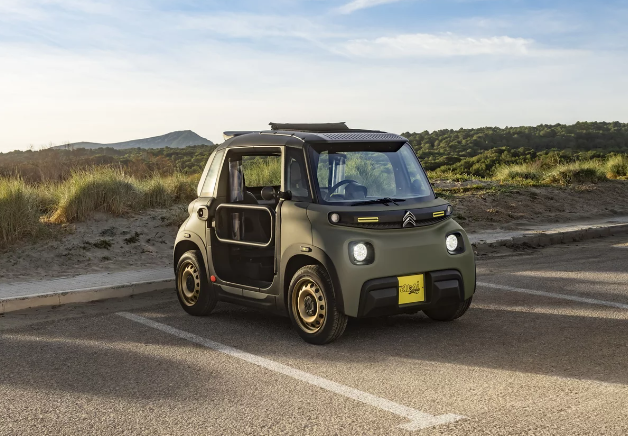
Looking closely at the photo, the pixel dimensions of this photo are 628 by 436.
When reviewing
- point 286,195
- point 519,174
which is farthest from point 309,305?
point 519,174

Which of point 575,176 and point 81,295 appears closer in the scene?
point 81,295

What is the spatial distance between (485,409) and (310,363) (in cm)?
171

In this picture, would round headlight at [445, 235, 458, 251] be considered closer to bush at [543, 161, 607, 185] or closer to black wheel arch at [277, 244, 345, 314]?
black wheel arch at [277, 244, 345, 314]

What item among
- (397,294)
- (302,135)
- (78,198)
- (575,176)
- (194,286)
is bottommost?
(194,286)

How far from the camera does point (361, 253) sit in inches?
257

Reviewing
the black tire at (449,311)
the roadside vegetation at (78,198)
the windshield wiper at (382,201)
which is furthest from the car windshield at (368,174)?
the roadside vegetation at (78,198)

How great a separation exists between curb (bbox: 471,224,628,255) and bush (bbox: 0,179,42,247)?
24.6 feet

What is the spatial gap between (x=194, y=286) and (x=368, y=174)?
240cm

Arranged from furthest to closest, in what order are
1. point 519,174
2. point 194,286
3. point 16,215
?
point 519,174
point 16,215
point 194,286

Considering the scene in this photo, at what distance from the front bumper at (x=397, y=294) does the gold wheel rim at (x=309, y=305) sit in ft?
1.29

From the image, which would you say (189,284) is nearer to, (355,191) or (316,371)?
(355,191)

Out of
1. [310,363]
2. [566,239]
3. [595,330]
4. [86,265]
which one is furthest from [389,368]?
[566,239]

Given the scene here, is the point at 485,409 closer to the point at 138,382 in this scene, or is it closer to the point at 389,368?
the point at 389,368

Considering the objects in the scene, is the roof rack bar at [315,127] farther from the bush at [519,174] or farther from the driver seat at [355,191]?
the bush at [519,174]
